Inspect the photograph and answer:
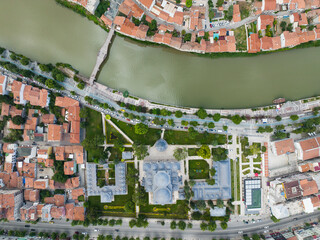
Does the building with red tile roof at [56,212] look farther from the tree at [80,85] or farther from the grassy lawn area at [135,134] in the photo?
the tree at [80,85]

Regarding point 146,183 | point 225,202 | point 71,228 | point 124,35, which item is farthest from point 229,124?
point 71,228

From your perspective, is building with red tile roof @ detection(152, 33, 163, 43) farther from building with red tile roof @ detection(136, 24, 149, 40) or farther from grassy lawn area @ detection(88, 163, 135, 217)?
grassy lawn area @ detection(88, 163, 135, 217)

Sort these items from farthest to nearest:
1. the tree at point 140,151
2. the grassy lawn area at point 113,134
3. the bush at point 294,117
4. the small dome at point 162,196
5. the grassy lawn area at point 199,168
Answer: the grassy lawn area at point 113,134 < the grassy lawn area at point 199,168 < the bush at point 294,117 < the tree at point 140,151 < the small dome at point 162,196

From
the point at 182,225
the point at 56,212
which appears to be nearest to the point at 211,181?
the point at 182,225

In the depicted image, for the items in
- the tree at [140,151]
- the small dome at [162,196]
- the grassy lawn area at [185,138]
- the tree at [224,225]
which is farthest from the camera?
the grassy lawn area at [185,138]

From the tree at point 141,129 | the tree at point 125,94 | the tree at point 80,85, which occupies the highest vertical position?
the tree at point 80,85

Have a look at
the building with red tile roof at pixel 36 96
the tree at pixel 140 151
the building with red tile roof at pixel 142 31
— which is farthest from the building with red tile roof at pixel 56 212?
the building with red tile roof at pixel 142 31
